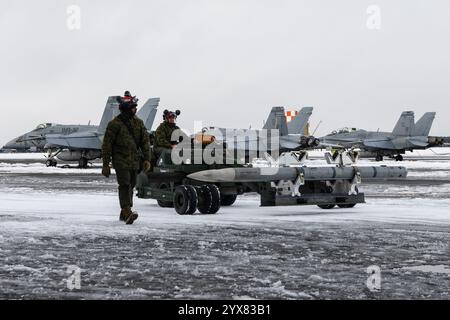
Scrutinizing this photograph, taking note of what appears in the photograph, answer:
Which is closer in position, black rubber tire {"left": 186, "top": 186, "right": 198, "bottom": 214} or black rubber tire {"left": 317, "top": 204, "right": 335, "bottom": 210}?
black rubber tire {"left": 186, "top": 186, "right": 198, "bottom": 214}

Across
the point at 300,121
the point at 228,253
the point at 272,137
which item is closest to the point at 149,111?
the point at 272,137

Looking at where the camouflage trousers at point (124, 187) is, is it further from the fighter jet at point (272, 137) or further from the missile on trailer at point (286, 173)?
the fighter jet at point (272, 137)

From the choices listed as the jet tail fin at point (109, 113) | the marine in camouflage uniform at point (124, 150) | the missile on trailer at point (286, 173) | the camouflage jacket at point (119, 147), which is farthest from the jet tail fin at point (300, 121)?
the camouflage jacket at point (119, 147)

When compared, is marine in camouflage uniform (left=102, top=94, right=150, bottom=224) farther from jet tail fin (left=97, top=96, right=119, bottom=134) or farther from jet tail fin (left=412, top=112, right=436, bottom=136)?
jet tail fin (left=412, top=112, right=436, bottom=136)

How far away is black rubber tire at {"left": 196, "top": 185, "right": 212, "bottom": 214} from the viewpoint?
12.7 m

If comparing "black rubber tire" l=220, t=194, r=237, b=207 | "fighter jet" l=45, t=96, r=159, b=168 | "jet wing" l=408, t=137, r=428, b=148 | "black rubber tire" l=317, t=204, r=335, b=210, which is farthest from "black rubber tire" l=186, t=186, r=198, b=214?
"jet wing" l=408, t=137, r=428, b=148

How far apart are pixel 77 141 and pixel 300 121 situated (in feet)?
59.7

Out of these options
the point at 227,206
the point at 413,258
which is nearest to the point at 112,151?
the point at 227,206

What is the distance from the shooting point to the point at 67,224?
11000 mm

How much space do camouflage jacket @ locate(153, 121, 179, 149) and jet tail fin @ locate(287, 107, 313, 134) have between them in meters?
38.7

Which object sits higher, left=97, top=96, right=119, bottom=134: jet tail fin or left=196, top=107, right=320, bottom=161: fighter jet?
left=97, top=96, right=119, bottom=134: jet tail fin

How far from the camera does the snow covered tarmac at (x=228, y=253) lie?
19.3ft

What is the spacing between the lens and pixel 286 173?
12.8 meters

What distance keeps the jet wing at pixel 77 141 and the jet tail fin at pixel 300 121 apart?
16.7m
